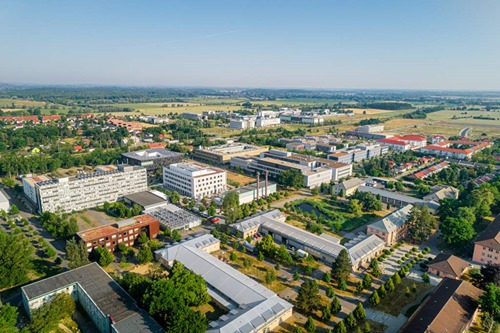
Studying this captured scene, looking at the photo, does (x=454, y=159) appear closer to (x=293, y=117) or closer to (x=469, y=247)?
(x=469, y=247)

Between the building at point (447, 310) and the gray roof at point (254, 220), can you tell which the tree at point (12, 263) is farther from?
the building at point (447, 310)

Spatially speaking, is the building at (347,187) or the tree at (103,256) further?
the building at (347,187)

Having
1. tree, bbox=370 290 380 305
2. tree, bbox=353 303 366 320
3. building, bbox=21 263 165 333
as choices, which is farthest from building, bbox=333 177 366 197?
building, bbox=21 263 165 333

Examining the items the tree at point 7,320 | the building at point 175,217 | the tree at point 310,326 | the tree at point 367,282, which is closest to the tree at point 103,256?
the building at point 175,217

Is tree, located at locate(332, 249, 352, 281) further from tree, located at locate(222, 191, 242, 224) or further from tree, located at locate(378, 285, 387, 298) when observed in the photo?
tree, located at locate(222, 191, 242, 224)

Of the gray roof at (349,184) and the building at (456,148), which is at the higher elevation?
the building at (456,148)

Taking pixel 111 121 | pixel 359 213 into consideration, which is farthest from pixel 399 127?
pixel 111 121
